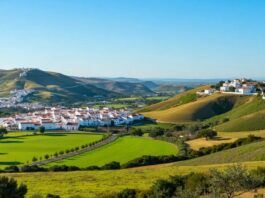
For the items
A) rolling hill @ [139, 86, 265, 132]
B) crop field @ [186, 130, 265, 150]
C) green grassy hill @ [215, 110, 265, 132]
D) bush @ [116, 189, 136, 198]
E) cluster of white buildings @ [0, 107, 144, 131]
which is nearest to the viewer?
bush @ [116, 189, 136, 198]

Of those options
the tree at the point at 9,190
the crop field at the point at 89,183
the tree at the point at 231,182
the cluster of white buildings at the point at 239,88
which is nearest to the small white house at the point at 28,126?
the cluster of white buildings at the point at 239,88

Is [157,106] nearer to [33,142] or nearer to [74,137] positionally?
[74,137]

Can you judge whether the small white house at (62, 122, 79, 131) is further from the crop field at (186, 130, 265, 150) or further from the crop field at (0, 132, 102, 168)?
the crop field at (186, 130, 265, 150)

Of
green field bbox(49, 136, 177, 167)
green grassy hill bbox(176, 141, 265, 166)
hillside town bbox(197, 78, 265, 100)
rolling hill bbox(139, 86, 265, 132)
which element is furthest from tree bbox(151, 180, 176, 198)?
hillside town bbox(197, 78, 265, 100)

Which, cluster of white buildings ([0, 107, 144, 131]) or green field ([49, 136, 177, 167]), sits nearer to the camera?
green field ([49, 136, 177, 167])

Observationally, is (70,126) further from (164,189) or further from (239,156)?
(164,189)

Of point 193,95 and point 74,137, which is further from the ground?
point 193,95

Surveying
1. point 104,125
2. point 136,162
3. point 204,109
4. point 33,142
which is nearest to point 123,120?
point 104,125

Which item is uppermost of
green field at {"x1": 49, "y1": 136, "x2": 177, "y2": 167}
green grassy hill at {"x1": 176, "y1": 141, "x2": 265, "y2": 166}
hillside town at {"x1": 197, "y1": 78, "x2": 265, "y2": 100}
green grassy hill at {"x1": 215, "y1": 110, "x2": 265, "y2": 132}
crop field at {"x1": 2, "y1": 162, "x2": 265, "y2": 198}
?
hillside town at {"x1": 197, "y1": 78, "x2": 265, "y2": 100}
